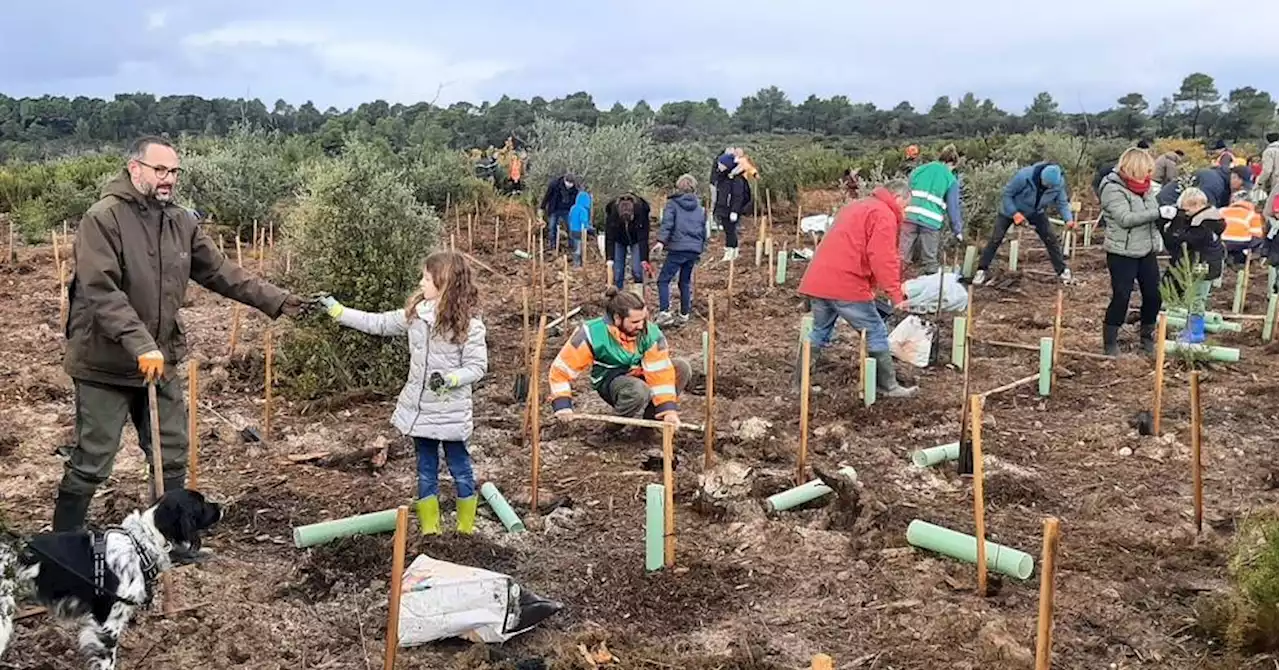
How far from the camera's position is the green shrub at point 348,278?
6332 mm

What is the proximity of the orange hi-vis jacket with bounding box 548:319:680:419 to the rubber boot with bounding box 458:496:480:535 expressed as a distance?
0.64 meters

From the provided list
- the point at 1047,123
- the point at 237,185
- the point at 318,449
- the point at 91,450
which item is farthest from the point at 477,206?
the point at 1047,123

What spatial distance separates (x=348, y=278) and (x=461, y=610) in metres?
3.51

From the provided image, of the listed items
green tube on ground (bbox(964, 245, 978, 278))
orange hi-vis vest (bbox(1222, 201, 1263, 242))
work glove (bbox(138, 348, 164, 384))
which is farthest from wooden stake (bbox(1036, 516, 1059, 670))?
green tube on ground (bbox(964, 245, 978, 278))

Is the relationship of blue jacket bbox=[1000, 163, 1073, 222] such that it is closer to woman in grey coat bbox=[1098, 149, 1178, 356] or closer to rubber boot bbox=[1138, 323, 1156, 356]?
rubber boot bbox=[1138, 323, 1156, 356]

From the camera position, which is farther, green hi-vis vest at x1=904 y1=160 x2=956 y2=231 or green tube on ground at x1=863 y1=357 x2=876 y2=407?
green hi-vis vest at x1=904 y1=160 x2=956 y2=231

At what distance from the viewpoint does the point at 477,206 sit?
1700cm

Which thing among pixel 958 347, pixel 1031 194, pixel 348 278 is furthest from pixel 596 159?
pixel 348 278

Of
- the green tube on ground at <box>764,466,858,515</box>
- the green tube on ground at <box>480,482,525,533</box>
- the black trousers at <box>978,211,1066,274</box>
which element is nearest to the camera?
the green tube on ground at <box>480,482,525,533</box>

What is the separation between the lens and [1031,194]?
30.8ft

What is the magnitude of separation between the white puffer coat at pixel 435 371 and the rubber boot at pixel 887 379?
3.03 m

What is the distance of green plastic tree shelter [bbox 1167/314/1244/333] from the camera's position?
7543mm

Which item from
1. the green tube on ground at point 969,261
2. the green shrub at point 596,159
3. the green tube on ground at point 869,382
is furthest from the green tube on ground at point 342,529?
the green shrub at point 596,159

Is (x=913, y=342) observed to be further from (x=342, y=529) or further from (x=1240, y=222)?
(x=1240, y=222)
